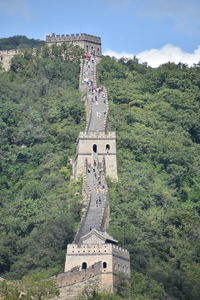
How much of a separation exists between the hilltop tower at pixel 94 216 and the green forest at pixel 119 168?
138 centimetres

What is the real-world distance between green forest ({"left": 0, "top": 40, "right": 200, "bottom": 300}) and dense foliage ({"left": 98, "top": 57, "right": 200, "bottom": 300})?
118 millimetres

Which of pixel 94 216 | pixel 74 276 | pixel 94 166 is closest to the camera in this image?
pixel 74 276

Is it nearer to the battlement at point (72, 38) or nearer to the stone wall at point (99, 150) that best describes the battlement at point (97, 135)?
the stone wall at point (99, 150)

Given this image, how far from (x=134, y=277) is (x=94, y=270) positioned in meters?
4.04

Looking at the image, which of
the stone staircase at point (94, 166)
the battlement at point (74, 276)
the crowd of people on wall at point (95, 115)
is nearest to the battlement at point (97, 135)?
the crowd of people on wall at point (95, 115)

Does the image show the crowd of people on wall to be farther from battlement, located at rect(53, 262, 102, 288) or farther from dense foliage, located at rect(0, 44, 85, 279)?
battlement, located at rect(53, 262, 102, 288)

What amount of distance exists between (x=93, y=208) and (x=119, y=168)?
12.8 m

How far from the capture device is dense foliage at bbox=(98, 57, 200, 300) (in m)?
82.5

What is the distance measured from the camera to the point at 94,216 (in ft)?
285

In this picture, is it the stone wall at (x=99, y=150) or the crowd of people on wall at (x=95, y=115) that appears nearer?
the crowd of people on wall at (x=95, y=115)

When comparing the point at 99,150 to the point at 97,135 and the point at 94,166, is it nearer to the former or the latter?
the point at 97,135

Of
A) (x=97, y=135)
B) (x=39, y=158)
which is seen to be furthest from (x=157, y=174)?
(x=39, y=158)

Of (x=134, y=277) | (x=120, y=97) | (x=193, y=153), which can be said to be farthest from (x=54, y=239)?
(x=120, y=97)

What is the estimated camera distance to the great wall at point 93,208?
245ft
